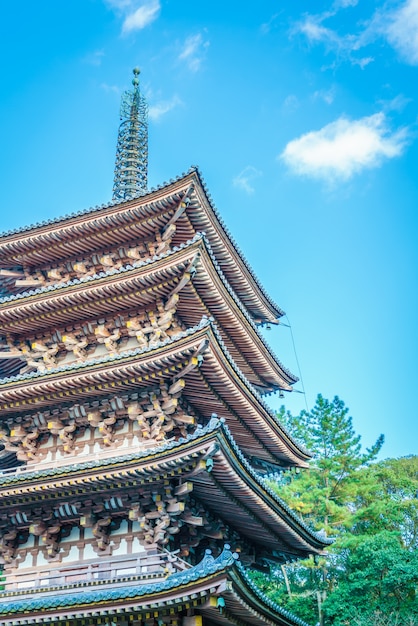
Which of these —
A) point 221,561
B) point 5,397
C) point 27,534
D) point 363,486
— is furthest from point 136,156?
point 363,486

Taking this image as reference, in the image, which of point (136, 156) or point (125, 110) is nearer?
point (136, 156)

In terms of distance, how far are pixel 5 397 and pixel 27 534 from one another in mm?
3644

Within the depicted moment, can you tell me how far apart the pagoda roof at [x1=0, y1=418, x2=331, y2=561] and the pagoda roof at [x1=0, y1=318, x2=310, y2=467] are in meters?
2.17

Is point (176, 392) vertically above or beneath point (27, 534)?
above

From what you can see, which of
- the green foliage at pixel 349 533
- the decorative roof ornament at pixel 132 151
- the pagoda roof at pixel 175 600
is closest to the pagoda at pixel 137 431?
the pagoda roof at pixel 175 600

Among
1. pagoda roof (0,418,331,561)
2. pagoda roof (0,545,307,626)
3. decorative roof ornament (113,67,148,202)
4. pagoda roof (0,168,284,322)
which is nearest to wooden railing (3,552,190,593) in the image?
pagoda roof (0,545,307,626)

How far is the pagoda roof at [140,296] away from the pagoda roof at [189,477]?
5036 millimetres

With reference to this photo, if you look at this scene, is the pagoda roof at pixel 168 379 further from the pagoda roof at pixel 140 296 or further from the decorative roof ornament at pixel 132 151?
the decorative roof ornament at pixel 132 151

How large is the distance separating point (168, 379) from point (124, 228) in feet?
19.5

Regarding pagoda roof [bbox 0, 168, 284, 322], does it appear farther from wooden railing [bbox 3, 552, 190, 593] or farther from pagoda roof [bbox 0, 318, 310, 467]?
wooden railing [bbox 3, 552, 190, 593]

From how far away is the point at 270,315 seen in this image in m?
24.8

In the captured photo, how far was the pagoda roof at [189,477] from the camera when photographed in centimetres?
1309

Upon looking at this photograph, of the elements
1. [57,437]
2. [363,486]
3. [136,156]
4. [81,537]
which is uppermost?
[136,156]

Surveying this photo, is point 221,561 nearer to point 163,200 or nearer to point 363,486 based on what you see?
point 163,200
